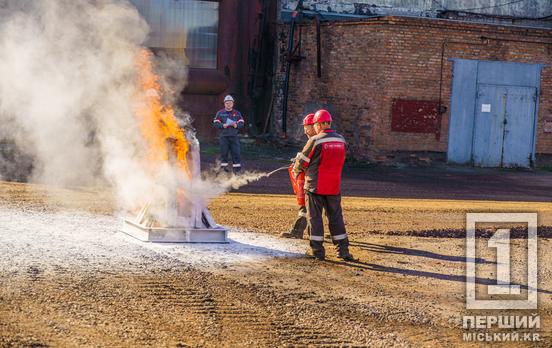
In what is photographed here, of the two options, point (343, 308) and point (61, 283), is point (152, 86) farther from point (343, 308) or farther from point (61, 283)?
point (343, 308)

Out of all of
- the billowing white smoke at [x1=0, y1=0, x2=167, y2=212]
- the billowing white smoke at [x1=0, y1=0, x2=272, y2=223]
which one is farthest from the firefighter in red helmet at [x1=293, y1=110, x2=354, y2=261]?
the billowing white smoke at [x1=0, y1=0, x2=167, y2=212]

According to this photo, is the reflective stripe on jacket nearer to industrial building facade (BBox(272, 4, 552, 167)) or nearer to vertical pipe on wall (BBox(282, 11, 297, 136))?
industrial building facade (BBox(272, 4, 552, 167))

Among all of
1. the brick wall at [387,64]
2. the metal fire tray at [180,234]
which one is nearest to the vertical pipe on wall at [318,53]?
the brick wall at [387,64]

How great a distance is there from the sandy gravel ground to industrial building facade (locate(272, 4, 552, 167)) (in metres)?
10.8

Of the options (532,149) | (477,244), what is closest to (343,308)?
(477,244)

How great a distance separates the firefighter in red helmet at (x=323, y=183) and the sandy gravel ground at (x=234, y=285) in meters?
0.29

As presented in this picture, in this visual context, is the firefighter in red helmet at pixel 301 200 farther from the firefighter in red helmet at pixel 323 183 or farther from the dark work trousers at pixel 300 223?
the firefighter in red helmet at pixel 323 183

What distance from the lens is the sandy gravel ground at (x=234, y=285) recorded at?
24.3ft

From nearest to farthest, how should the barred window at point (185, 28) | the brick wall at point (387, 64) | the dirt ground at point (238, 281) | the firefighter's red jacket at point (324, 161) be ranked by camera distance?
the dirt ground at point (238, 281) < the firefighter's red jacket at point (324, 161) < the brick wall at point (387, 64) < the barred window at point (185, 28)

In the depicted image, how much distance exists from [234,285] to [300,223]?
3416 mm

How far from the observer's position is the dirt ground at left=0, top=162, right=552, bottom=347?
293 inches

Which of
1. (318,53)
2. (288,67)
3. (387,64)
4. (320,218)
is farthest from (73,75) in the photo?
(288,67)

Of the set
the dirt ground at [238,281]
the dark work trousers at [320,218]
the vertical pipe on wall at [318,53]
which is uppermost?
the vertical pipe on wall at [318,53]

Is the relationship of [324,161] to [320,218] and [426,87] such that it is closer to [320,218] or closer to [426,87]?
[320,218]
